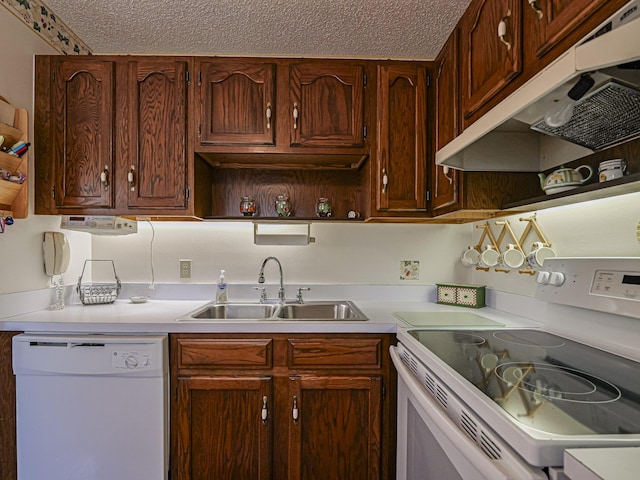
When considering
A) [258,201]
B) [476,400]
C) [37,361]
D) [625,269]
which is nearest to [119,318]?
[37,361]

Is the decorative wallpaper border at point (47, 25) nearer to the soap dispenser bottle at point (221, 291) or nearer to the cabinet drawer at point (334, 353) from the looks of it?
the soap dispenser bottle at point (221, 291)

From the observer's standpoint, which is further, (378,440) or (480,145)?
(378,440)

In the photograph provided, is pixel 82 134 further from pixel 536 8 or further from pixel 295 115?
pixel 536 8

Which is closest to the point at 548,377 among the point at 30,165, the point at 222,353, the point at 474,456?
Answer: the point at 474,456

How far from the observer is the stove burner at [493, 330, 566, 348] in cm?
119

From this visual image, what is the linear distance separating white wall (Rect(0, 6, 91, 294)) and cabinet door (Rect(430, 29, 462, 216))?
196 cm

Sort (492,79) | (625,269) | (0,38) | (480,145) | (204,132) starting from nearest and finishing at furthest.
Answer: (625,269), (492,79), (480,145), (0,38), (204,132)

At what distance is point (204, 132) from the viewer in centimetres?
173

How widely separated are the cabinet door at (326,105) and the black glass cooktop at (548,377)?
1.02m

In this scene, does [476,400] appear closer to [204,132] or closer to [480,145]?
[480,145]

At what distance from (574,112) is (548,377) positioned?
2.42 ft

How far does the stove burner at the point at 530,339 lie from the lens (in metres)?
1.19

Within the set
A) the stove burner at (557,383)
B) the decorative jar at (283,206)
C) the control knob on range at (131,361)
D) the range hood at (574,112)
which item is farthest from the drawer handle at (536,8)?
the control knob on range at (131,361)

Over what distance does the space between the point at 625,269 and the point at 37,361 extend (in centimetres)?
216
